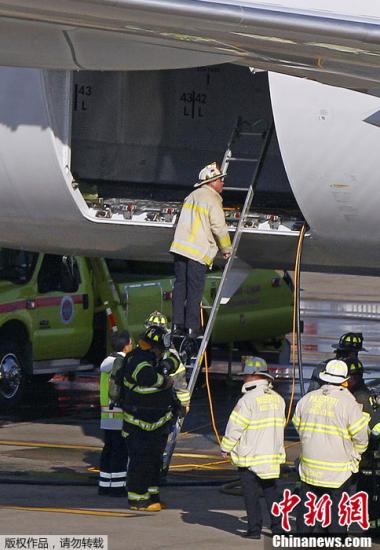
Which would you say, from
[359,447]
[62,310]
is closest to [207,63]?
[359,447]

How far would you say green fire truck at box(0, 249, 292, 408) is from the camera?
19.6 meters

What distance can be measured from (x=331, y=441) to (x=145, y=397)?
254 centimetres

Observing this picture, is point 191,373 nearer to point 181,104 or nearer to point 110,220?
point 110,220

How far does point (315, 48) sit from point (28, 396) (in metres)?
12.3

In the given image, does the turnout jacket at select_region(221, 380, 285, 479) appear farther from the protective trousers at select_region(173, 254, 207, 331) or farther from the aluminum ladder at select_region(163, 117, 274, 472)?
the protective trousers at select_region(173, 254, 207, 331)

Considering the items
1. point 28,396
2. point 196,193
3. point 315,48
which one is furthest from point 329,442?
point 28,396

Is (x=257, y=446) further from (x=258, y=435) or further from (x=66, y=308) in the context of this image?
(x=66, y=308)

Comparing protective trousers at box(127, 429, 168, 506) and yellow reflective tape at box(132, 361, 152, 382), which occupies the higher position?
yellow reflective tape at box(132, 361, 152, 382)

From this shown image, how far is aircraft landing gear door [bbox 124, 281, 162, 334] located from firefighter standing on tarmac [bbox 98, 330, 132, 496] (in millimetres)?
6060

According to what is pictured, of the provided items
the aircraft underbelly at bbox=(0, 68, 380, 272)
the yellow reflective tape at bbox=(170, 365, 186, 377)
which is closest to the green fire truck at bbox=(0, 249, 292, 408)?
the aircraft underbelly at bbox=(0, 68, 380, 272)

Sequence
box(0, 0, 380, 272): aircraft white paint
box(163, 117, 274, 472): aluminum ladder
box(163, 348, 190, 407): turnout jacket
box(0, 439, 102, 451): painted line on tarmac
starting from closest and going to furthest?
box(0, 0, 380, 272): aircraft white paint → box(163, 348, 190, 407): turnout jacket → box(163, 117, 274, 472): aluminum ladder → box(0, 439, 102, 451): painted line on tarmac

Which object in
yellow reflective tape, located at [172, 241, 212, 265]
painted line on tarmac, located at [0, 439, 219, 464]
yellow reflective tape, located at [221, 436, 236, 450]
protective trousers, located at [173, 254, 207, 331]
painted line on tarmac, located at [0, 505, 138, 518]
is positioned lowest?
painted line on tarmac, located at [0, 505, 138, 518]

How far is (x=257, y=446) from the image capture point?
38.6 ft

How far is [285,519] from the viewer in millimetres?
11734
